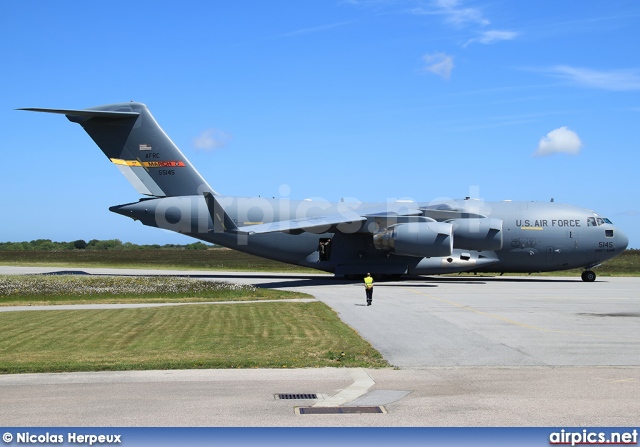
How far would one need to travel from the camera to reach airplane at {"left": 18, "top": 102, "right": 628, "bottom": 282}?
3725 cm

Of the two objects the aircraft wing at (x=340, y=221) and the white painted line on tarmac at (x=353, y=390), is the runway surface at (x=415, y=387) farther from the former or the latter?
the aircraft wing at (x=340, y=221)

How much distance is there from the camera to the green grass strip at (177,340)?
510 inches

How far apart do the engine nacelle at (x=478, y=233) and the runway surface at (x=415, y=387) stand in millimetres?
16454

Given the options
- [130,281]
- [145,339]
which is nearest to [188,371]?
[145,339]

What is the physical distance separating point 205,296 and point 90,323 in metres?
9.46

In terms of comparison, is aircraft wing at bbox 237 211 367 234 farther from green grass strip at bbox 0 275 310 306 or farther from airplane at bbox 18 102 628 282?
green grass strip at bbox 0 275 310 306

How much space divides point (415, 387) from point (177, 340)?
707cm

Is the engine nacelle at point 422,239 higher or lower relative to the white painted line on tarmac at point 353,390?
higher

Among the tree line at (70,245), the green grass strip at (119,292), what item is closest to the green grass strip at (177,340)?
the green grass strip at (119,292)

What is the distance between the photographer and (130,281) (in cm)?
3319

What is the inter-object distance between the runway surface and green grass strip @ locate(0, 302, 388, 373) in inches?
25.5

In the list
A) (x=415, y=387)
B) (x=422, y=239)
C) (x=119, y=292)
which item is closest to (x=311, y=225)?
(x=422, y=239)

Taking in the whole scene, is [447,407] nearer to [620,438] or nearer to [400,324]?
[620,438]

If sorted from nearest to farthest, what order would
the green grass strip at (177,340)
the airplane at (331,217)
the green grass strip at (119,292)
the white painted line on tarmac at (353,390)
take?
the white painted line on tarmac at (353,390) < the green grass strip at (177,340) < the green grass strip at (119,292) < the airplane at (331,217)
